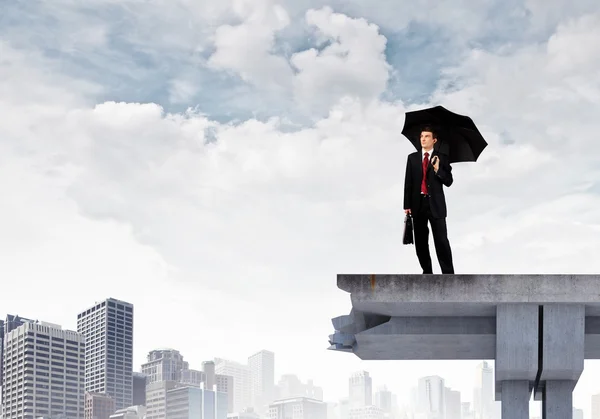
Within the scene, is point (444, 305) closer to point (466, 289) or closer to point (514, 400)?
point (466, 289)

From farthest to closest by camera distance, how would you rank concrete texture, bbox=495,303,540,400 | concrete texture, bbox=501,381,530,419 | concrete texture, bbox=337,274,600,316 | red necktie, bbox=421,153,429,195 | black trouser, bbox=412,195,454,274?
red necktie, bbox=421,153,429,195
black trouser, bbox=412,195,454,274
concrete texture, bbox=501,381,530,419
concrete texture, bbox=495,303,540,400
concrete texture, bbox=337,274,600,316

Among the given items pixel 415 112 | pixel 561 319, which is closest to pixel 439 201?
pixel 415 112

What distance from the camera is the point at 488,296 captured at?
13.1 metres

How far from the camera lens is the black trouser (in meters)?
14.5

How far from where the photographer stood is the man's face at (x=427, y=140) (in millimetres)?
14797

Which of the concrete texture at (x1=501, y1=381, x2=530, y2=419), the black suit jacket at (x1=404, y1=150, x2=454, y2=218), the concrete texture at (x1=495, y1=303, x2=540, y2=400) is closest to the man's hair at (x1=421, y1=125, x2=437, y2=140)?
the black suit jacket at (x1=404, y1=150, x2=454, y2=218)

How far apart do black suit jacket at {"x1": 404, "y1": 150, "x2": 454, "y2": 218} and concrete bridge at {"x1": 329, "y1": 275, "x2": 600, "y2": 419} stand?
1737mm

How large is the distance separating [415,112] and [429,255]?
2.24 meters

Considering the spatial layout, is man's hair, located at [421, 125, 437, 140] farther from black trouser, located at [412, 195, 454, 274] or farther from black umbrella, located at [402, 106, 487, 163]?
black trouser, located at [412, 195, 454, 274]

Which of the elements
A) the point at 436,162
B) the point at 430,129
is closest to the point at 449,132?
the point at 430,129

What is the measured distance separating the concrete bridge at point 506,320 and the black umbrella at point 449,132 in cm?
259

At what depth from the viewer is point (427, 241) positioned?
14.7 m

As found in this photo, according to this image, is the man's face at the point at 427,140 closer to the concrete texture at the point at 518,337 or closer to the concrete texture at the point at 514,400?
the concrete texture at the point at 518,337

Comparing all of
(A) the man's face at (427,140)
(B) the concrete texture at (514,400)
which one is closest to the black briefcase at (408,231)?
(A) the man's face at (427,140)
